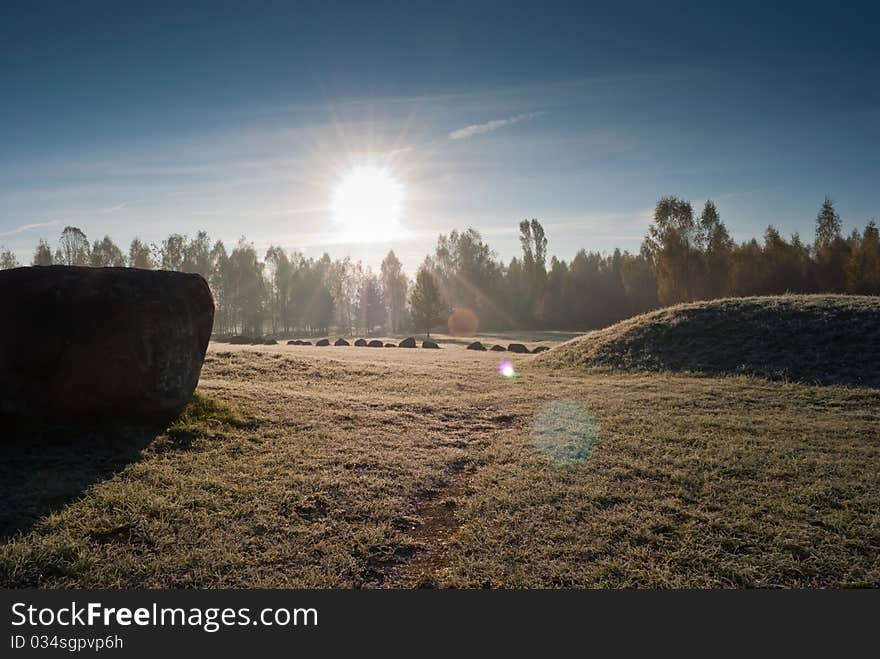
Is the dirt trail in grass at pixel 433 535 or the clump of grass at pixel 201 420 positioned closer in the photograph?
the dirt trail in grass at pixel 433 535

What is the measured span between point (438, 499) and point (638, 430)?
613 centimetres

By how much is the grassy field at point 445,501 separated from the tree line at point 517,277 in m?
51.7

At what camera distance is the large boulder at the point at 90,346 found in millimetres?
8742

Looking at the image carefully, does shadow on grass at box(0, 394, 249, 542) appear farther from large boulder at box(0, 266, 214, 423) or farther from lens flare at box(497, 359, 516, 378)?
lens flare at box(497, 359, 516, 378)

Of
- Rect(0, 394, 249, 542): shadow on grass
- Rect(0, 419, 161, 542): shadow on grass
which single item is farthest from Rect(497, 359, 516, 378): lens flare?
Rect(0, 419, 161, 542): shadow on grass

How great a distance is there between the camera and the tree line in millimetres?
59906

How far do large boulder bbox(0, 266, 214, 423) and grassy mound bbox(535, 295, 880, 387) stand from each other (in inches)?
734

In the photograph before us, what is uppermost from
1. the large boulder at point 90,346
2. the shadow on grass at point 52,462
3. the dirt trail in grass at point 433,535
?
the large boulder at point 90,346

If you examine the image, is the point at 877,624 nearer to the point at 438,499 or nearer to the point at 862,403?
the point at 438,499

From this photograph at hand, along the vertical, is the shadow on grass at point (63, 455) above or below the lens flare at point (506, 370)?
above

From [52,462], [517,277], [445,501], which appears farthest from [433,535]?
[517,277]

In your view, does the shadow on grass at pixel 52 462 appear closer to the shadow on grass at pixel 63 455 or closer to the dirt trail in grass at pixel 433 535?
the shadow on grass at pixel 63 455

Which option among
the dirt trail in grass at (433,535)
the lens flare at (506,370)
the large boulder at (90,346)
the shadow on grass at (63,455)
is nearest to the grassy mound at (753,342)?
the lens flare at (506,370)

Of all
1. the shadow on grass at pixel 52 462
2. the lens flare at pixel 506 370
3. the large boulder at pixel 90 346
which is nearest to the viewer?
the shadow on grass at pixel 52 462
